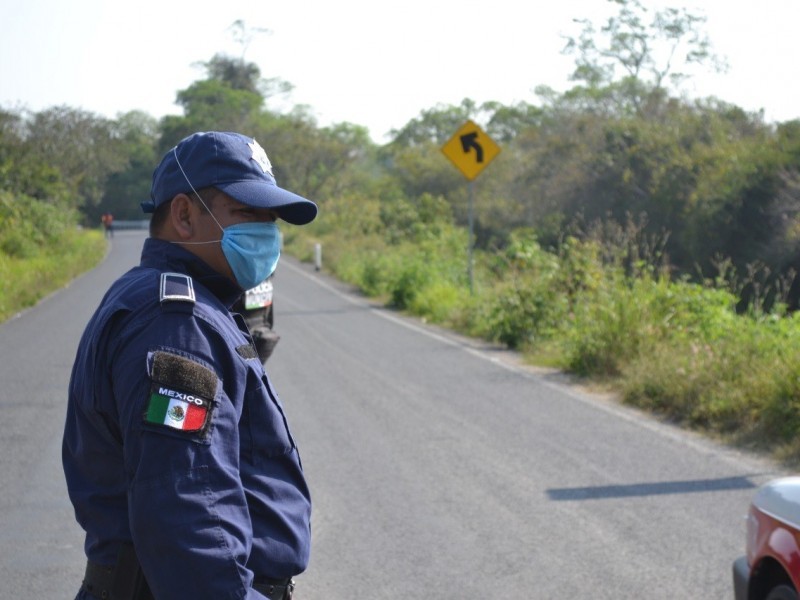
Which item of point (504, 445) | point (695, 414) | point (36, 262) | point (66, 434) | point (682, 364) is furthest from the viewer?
point (36, 262)

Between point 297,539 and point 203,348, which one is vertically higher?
point 203,348

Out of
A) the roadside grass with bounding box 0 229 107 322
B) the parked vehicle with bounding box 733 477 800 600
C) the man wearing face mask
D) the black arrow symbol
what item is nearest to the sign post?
the black arrow symbol

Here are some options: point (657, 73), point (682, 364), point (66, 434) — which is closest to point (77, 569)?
point (66, 434)

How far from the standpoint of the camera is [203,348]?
2.23 meters

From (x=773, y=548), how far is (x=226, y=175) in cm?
278

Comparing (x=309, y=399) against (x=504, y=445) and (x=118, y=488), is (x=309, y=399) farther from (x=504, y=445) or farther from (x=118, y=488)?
(x=118, y=488)

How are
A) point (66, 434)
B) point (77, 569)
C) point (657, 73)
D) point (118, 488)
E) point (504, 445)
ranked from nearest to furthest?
point (118, 488) → point (66, 434) → point (77, 569) → point (504, 445) → point (657, 73)

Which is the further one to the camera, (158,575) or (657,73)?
(657,73)

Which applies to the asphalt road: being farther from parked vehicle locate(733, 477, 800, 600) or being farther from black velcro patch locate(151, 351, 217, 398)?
black velcro patch locate(151, 351, 217, 398)

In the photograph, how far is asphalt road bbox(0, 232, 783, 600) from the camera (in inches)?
231

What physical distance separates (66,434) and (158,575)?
555 millimetres

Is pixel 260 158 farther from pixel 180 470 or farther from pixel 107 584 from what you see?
pixel 107 584

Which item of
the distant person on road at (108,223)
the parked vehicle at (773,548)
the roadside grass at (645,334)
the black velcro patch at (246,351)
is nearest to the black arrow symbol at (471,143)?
the roadside grass at (645,334)

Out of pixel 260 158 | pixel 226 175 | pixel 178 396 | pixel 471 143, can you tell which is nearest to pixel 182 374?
pixel 178 396
